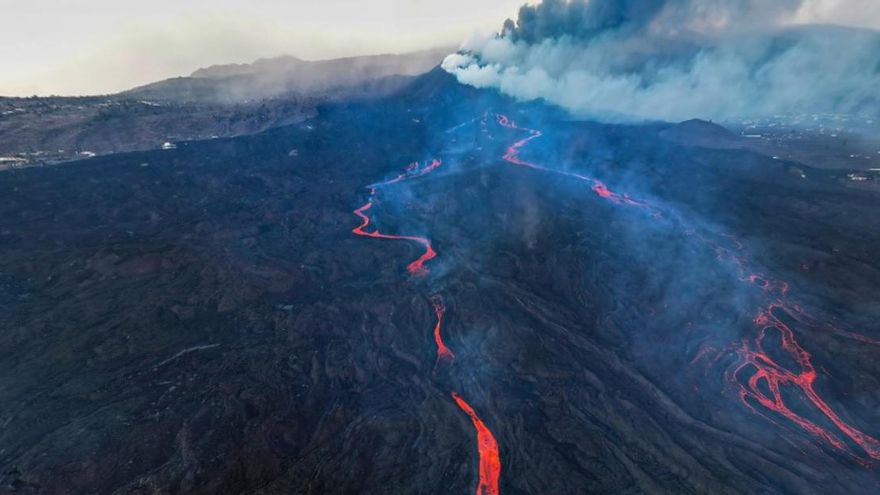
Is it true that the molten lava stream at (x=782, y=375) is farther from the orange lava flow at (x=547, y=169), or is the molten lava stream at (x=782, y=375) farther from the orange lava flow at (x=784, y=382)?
the orange lava flow at (x=547, y=169)

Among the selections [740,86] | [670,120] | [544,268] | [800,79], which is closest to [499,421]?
[544,268]

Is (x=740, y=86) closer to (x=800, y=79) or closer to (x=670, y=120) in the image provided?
(x=800, y=79)

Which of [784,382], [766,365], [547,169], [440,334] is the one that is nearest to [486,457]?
[440,334]

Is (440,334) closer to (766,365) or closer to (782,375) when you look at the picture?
(766,365)

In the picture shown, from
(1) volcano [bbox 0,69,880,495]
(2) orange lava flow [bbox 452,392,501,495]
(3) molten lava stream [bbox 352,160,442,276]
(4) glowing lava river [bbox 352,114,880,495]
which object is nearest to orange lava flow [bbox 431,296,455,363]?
(4) glowing lava river [bbox 352,114,880,495]

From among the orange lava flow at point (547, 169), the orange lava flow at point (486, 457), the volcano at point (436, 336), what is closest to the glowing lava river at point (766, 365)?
the orange lava flow at point (486, 457)
